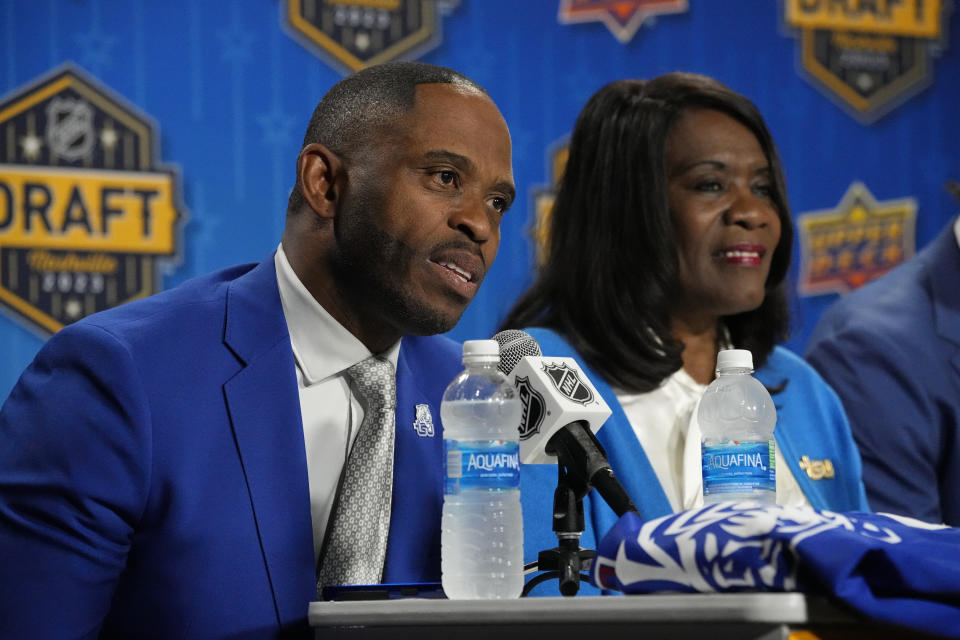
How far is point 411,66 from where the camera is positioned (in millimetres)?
1945

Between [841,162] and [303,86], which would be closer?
[303,86]

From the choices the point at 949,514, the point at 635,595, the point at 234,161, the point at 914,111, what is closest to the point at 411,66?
the point at 635,595

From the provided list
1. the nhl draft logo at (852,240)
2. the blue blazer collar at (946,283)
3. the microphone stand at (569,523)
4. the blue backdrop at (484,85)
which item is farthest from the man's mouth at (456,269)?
the nhl draft logo at (852,240)

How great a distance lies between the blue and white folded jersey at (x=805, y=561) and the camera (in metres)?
1.04

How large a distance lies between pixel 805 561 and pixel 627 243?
59.5 inches

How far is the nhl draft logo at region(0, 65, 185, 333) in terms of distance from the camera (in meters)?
3.01

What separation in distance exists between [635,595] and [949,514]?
1969mm

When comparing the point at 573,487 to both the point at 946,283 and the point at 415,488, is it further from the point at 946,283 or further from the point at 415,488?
the point at 946,283

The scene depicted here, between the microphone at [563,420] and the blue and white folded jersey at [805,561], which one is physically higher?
the microphone at [563,420]

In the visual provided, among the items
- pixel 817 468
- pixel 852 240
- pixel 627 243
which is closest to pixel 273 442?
pixel 627 243

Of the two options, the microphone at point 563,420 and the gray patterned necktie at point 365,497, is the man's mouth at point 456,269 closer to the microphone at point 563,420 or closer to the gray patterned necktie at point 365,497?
the gray patterned necktie at point 365,497

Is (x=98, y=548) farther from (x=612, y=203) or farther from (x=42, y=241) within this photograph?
(x=42, y=241)

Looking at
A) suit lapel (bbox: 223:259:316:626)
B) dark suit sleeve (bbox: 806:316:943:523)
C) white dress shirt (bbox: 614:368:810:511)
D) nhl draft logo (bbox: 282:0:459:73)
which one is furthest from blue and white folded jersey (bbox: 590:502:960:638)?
nhl draft logo (bbox: 282:0:459:73)

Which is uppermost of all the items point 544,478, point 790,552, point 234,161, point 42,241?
point 234,161
